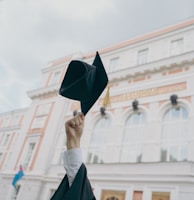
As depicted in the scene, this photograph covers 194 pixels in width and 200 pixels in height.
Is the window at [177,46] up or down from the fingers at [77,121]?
up

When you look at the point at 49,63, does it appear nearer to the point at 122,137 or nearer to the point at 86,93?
the point at 122,137

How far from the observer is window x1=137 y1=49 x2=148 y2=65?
15023 millimetres

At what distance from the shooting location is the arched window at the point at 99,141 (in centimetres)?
1308

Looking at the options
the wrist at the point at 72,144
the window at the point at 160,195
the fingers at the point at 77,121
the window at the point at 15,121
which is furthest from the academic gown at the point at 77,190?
the window at the point at 15,121

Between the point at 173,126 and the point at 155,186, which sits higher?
the point at 173,126

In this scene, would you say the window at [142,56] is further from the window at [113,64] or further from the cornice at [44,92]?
the cornice at [44,92]

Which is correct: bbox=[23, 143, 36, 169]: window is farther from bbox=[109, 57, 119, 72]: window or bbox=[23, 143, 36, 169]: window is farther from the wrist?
the wrist

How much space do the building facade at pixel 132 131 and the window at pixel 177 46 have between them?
7cm

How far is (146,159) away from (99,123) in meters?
4.26

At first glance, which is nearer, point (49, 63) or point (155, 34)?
point (155, 34)

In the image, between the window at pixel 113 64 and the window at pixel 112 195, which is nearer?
the window at pixel 112 195

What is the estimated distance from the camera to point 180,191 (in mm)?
9195

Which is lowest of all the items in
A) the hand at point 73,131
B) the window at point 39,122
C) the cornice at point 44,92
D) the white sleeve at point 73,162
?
the white sleeve at point 73,162

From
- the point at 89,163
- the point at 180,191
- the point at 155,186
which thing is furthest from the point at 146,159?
the point at 89,163
